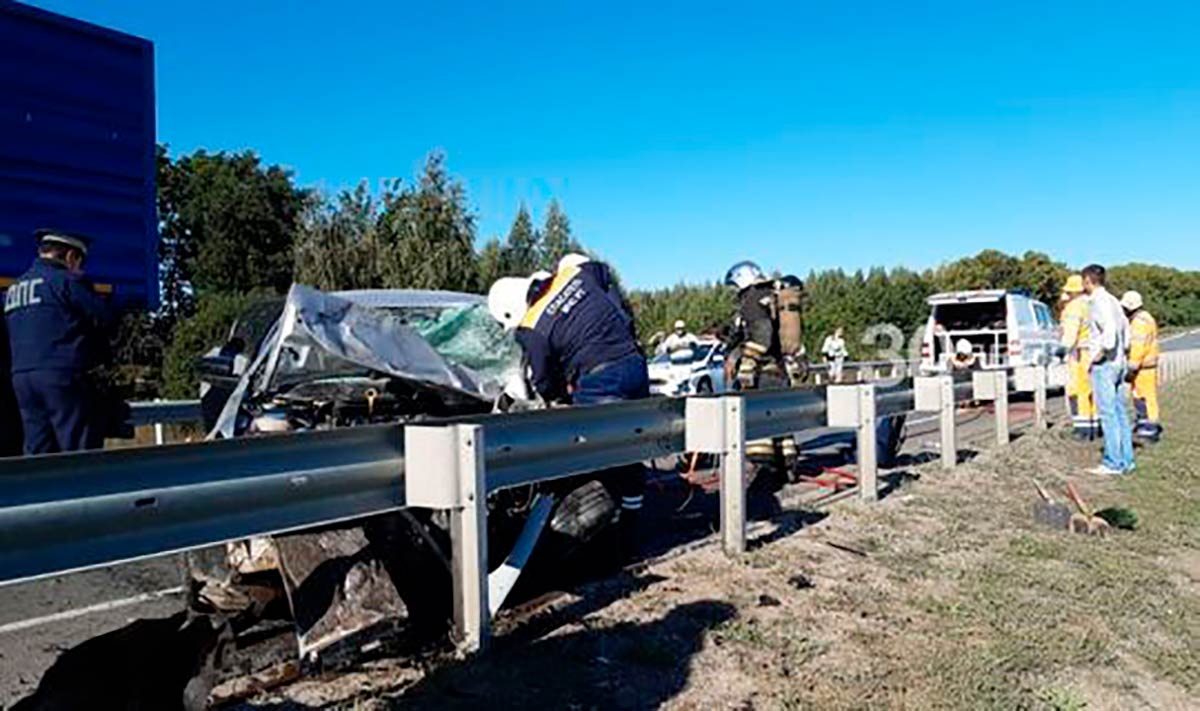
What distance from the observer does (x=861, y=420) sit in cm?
732

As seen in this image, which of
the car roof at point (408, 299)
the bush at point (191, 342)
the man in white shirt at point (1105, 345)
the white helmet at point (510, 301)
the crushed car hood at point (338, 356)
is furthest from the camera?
the bush at point (191, 342)

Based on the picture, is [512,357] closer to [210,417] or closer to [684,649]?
[210,417]

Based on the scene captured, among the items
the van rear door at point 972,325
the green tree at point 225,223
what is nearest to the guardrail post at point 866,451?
the van rear door at point 972,325

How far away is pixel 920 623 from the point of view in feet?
14.5

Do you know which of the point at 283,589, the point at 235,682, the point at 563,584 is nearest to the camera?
the point at 235,682

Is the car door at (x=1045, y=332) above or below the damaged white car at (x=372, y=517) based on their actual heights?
above

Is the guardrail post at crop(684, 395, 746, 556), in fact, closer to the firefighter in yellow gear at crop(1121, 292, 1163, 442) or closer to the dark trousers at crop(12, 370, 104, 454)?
the dark trousers at crop(12, 370, 104, 454)

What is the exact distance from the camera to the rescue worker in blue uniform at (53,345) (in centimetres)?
564

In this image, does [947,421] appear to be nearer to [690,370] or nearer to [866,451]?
[866,451]

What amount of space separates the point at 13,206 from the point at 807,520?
18.1 ft

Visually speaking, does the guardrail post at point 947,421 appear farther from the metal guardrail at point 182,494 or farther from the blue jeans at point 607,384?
the metal guardrail at point 182,494

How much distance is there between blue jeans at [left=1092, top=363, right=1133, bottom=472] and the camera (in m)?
9.25

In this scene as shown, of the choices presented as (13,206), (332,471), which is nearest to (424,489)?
(332,471)

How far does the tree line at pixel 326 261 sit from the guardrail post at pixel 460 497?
409 inches
